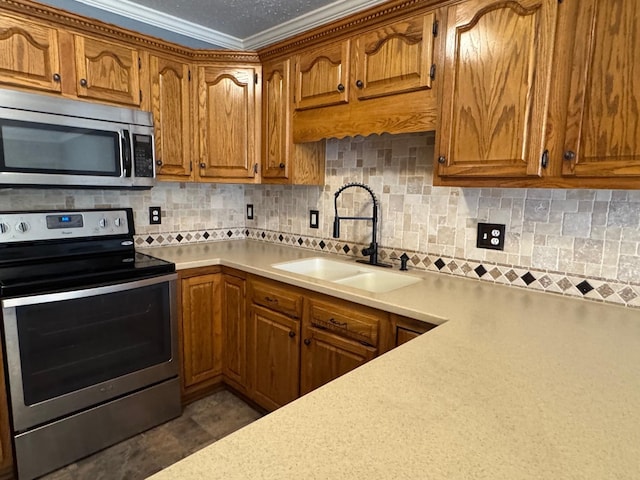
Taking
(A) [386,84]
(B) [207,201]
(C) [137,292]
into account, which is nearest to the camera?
(A) [386,84]

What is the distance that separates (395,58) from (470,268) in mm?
1049

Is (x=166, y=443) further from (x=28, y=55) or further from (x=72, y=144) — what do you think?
(x=28, y=55)

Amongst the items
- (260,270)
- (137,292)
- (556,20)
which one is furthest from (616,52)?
(137,292)

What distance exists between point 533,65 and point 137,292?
77.7 inches

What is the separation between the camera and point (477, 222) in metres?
1.82

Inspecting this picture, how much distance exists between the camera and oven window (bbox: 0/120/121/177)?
5.46 feet

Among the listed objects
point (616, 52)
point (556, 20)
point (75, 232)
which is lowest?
point (75, 232)

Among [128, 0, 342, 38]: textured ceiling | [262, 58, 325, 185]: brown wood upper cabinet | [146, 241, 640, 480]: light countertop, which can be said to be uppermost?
[128, 0, 342, 38]: textured ceiling

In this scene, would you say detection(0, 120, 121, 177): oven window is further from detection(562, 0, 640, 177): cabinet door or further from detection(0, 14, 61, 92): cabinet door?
detection(562, 0, 640, 177): cabinet door

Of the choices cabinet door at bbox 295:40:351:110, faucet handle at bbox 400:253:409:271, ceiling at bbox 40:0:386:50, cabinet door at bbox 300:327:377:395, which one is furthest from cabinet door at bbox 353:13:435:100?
cabinet door at bbox 300:327:377:395

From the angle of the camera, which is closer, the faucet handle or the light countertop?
the light countertop

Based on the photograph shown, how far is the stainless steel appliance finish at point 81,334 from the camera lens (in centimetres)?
162

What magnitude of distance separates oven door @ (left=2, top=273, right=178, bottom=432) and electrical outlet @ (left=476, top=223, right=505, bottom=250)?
159cm

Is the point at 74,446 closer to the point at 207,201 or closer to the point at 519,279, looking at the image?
the point at 207,201
